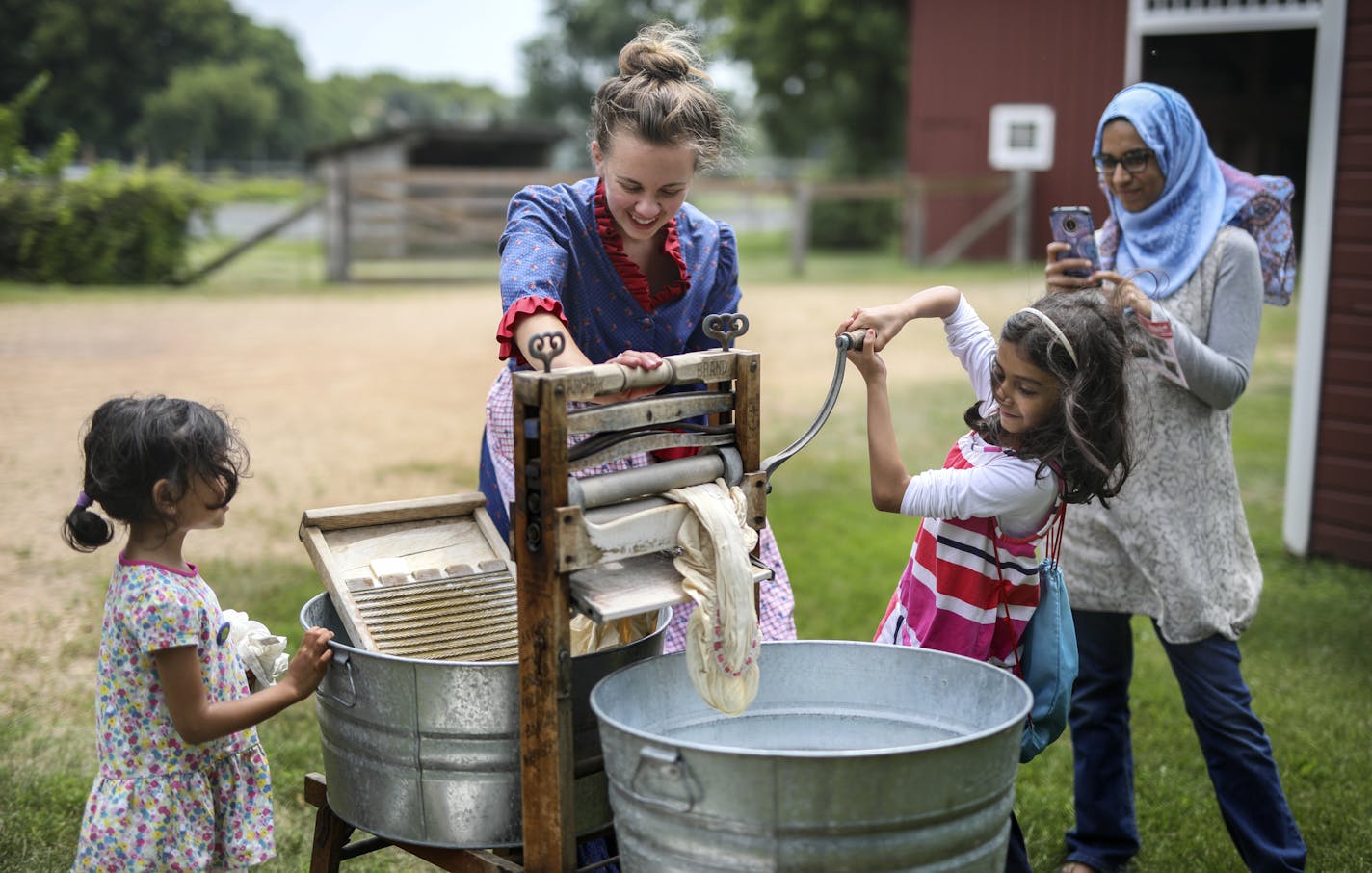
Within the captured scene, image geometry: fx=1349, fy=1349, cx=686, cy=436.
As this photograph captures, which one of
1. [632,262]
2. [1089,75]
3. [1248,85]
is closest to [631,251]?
[632,262]

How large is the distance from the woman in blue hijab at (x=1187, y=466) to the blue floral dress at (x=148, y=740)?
6.15 ft

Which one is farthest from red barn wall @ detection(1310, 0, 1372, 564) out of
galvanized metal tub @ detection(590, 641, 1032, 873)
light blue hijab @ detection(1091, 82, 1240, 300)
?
galvanized metal tub @ detection(590, 641, 1032, 873)

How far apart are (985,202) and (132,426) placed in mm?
19822

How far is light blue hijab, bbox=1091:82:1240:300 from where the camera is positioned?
297 cm

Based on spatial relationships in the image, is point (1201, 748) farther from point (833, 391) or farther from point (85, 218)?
point (85, 218)

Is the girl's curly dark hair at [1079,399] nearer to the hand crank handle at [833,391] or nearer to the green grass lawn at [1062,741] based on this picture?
the hand crank handle at [833,391]

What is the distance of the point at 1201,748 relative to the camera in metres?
3.06

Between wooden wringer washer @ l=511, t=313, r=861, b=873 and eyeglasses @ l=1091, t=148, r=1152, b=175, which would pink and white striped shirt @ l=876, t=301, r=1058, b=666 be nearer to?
wooden wringer washer @ l=511, t=313, r=861, b=873

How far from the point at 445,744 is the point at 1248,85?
20.6 meters

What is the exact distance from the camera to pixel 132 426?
215cm

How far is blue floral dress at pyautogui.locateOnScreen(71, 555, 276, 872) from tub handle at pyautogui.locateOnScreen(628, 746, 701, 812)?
802 mm

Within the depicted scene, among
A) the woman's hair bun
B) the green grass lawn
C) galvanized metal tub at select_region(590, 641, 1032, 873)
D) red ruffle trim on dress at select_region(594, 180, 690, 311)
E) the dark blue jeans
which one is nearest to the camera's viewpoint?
galvanized metal tub at select_region(590, 641, 1032, 873)

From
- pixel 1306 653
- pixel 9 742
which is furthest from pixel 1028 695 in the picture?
pixel 1306 653

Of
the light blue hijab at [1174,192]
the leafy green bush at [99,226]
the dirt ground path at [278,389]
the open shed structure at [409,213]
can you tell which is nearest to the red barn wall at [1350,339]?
A: the light blue hijab at [1174,192]
